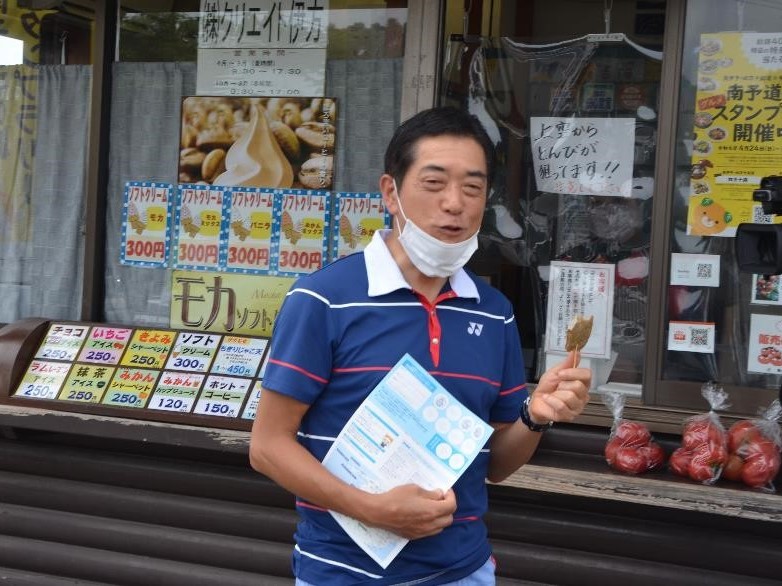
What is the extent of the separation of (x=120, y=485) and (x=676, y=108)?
3289 mm

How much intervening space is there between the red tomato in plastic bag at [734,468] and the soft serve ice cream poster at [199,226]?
8.95 ft

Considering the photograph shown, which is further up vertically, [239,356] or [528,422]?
[528,422]

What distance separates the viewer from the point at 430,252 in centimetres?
228

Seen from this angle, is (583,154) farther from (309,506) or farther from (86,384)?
(309,506)

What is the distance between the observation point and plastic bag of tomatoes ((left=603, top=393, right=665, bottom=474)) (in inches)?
168

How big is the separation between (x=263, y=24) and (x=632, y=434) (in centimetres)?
278

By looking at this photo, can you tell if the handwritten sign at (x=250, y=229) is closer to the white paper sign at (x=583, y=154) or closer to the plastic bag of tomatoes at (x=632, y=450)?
the white paper sign at (x=583, y=154)

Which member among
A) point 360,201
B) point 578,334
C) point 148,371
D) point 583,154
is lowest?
point 148,371

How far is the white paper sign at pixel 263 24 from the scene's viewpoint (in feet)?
17.2

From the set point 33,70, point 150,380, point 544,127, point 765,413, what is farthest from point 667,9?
point 33,70

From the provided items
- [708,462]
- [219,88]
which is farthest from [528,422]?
[219,88]

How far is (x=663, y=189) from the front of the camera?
15.2 feet

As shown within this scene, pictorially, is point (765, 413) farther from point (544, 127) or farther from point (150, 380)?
point (150, 380)

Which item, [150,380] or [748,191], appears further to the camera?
[150,380]
